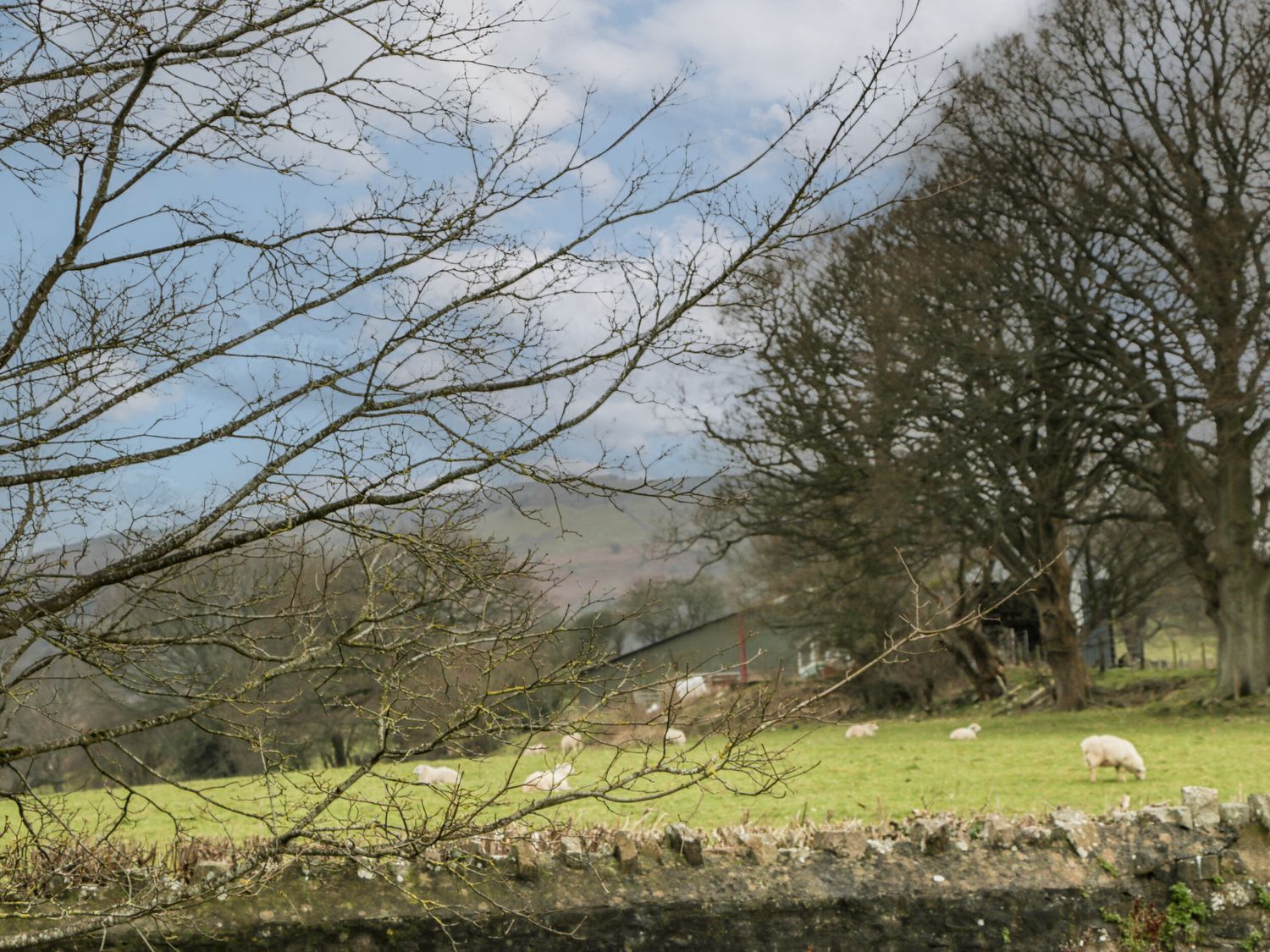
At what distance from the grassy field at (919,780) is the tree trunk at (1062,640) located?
106 inches

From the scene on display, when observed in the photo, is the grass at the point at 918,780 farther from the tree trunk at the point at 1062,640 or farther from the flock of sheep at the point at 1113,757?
A: the tree trunk at the point at 1062,640

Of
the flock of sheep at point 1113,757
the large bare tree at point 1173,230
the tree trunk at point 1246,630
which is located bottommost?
the flock of sheep at point 1113,757

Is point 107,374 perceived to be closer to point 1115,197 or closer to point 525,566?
point 525,566

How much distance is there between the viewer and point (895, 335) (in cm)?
2183

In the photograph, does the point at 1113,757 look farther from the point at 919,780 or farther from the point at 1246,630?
the point at 1246,630

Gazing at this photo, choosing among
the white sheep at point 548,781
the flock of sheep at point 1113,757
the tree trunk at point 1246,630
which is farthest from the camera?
the tree trunk at point 1246,630

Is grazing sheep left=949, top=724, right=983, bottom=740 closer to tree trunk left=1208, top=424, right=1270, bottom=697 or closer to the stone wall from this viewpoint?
tree trunk left=1208, top=424, right=1270, bottom=697

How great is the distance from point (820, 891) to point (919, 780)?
482 centimetres

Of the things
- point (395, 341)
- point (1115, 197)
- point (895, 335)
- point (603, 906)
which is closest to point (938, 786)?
point (603, 906)

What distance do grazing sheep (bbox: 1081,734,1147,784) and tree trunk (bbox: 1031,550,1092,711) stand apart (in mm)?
12417

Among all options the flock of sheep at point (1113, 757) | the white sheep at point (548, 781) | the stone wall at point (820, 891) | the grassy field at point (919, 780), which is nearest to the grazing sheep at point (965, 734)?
the grassy field at point (919, 780)

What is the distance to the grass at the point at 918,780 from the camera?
331 inches

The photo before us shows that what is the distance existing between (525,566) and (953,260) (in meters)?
17.4

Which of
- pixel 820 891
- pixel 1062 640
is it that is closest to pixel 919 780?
pixel 820 891
